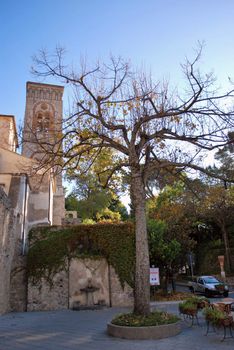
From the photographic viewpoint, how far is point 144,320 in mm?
9461

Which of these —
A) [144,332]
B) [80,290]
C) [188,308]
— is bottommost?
[144,332]

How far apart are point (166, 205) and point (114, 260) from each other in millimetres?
16860

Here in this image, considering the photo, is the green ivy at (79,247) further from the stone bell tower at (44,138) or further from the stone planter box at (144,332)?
the stone planter box at (144,332)

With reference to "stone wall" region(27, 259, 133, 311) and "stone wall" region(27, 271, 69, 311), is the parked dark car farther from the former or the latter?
"stone wall" region(27, 271, 69, 311)

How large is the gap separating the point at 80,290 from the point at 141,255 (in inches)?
338

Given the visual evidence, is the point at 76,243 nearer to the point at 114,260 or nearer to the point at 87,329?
the point at 114,260

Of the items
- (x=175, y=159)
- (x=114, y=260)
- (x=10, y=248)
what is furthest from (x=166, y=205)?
(x=175, y=159)

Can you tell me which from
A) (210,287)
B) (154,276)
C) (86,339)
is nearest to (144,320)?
(86,339)

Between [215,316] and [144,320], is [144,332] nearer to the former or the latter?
[144,320]

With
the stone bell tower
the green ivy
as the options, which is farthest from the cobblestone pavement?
the green ivy

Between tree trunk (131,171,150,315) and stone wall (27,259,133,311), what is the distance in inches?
313

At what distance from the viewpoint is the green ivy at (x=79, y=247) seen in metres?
18.0

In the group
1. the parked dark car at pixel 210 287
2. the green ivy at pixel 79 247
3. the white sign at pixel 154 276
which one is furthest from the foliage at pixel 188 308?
the parked dark car at pixel 210 287

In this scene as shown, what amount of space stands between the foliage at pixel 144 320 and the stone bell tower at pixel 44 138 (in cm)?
593
